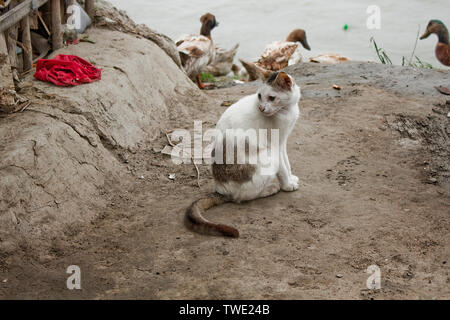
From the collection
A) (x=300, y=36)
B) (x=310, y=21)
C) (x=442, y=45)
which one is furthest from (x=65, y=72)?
(x=310, y=21)

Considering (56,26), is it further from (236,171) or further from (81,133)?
(236,171)

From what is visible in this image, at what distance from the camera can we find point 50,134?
4594mm

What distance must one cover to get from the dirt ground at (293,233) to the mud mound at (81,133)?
14 centimetres

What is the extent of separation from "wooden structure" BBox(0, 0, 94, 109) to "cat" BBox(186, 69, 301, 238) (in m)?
2.05

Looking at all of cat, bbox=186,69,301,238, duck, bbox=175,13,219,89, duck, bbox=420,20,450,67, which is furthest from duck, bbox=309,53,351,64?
cat, bbox=186,69,301,238

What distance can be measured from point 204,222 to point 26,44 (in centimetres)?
315

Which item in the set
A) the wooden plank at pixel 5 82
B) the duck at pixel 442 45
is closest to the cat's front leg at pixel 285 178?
the wooden plank at pixel 5 82

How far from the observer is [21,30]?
228 inches

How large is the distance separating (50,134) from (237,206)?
1.80m

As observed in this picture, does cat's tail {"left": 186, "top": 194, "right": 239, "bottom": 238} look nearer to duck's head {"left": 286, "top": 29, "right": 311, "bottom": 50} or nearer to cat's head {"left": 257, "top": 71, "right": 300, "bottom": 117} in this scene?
cat's head {"left": 257, "top": 71, "right": 300, "bottom": 117}

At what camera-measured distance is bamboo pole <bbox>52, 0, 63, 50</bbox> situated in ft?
20.7
